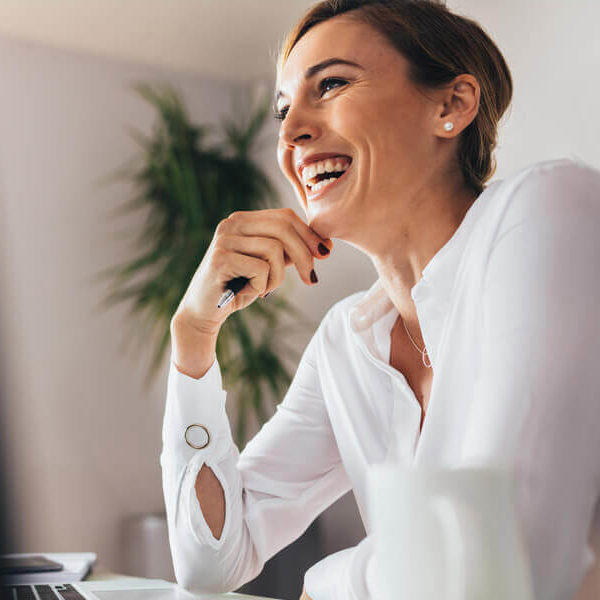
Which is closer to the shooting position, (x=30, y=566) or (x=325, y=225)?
(x=325, y=225)

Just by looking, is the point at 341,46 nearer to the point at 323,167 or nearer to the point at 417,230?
the point at 323,167

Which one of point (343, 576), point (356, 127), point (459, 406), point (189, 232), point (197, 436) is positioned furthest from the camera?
point (189, 232)

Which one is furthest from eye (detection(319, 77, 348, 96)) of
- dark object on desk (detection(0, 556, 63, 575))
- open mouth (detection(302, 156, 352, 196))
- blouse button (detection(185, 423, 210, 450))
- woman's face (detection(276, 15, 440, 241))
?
dark object on desk (detection(0, 556, 63, 575))

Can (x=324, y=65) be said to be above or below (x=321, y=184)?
above

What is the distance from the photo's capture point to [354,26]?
1.10 m

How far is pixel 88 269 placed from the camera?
345cm

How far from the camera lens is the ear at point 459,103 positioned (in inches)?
43.1

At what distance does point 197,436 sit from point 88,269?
8.12ft

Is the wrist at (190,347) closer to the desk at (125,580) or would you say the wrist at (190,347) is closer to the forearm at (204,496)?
the forearm at (204,496)

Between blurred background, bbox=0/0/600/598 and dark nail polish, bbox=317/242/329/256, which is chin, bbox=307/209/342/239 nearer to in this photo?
dark nail polish, bbox=317/242/329/256

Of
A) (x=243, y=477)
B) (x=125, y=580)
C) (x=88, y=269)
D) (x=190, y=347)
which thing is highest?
(x=88, y=269)

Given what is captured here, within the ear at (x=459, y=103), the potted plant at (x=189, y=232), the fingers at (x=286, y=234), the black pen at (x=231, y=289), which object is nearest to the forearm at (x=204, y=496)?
the black pen at (x=231, y=289)

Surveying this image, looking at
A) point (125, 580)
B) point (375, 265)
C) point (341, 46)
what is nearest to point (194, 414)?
point (125, 580)

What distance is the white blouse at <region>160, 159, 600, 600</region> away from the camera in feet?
1.84
